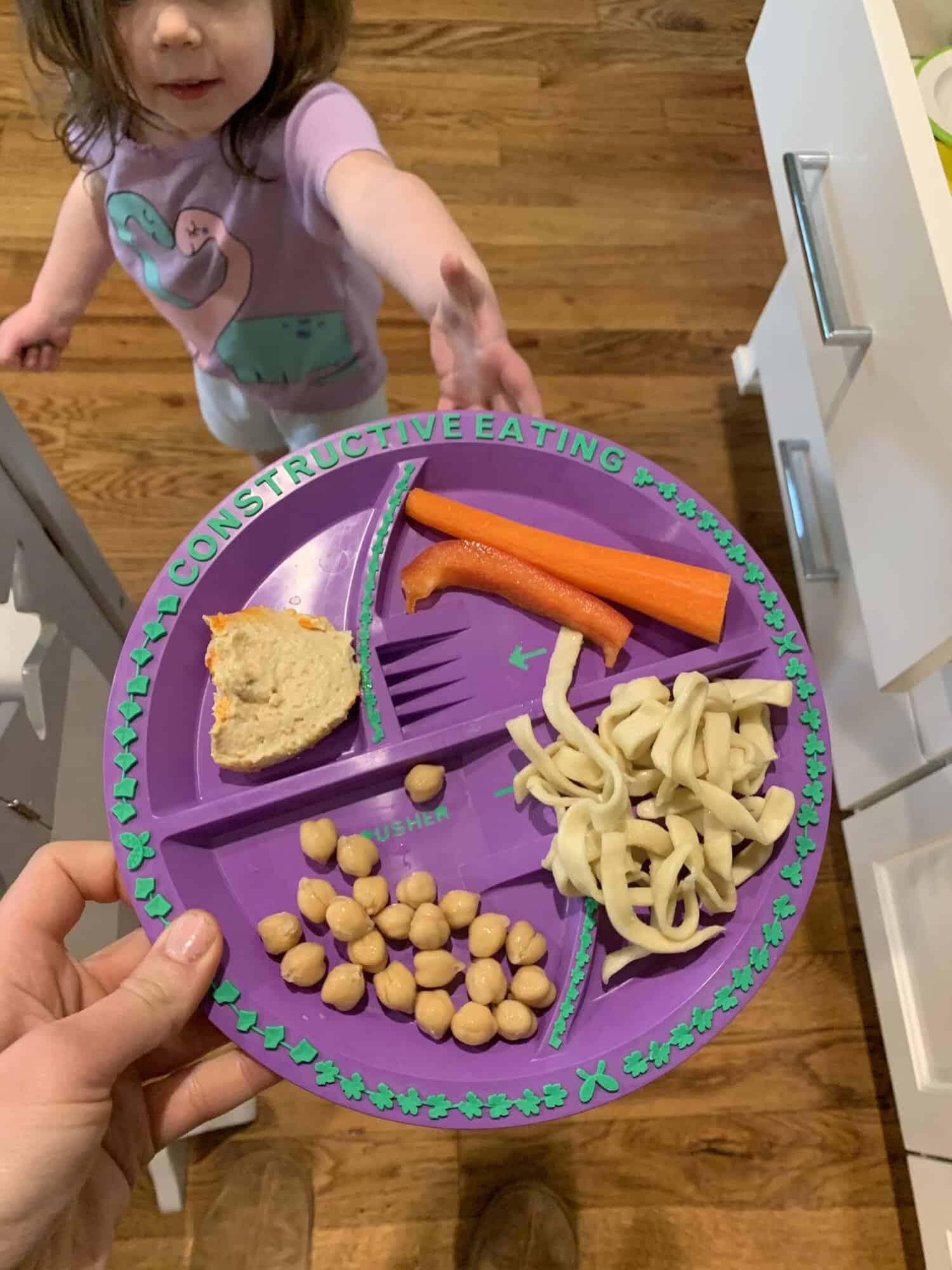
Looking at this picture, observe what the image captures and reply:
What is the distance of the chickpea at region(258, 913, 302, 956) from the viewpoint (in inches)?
31.2

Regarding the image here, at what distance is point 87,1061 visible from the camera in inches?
24.9

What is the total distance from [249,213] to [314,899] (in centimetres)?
74

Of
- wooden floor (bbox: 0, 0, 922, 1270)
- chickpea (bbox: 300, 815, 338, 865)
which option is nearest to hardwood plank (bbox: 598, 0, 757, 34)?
wooden floor (bbox: 0, 0, 922, 1270)

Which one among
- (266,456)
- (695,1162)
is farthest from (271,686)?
(695,1162)

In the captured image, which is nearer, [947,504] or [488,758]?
[947,504]

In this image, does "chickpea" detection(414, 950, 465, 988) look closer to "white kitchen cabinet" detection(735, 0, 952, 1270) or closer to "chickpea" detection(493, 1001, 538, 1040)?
"chickpea" detection(493, 1001, 538, 1040)

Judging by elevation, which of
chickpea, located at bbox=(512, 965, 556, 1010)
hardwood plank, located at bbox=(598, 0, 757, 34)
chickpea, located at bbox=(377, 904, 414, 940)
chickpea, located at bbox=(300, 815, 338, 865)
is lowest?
chickpea, located at bbox=(512, 965, 556, 1010)

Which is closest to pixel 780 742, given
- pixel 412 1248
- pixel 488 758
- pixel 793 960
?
pixel 488 758

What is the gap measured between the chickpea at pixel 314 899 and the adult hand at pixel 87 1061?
0.09 meters

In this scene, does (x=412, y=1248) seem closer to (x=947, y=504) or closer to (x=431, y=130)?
(x=947, y=504)

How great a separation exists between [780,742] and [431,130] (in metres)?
1.62

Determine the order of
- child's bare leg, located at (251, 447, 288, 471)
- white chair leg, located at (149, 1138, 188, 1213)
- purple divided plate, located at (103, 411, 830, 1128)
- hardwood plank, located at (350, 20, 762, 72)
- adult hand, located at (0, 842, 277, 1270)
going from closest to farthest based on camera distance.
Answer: adult hand, located at (0, 842, 277, 1270) → purple divided plate, located at (103, 411, 830, 1128) → white chair leg, located at (149, 1138, 188, 1213) → child's bare leg, located at (251, 447, 288, 471) → hardwood plank, located at (350, 20, 762, 72)

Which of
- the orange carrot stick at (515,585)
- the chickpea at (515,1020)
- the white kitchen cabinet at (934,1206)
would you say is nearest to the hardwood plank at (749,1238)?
the white kitchen cabinet at (934,1206)

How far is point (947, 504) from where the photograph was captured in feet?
2.56
